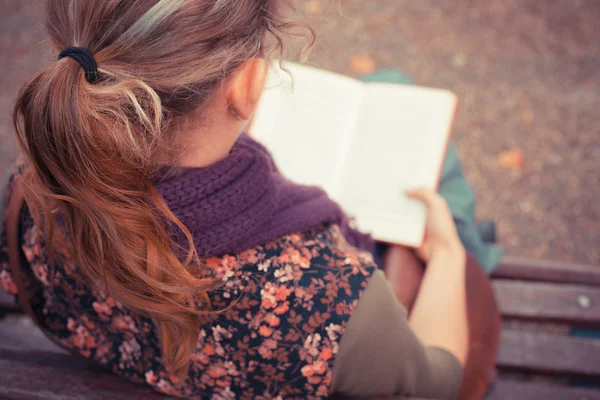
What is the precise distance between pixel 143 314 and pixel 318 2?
220 cm

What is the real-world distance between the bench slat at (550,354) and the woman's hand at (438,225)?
14.5 inches

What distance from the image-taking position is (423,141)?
4.21ft

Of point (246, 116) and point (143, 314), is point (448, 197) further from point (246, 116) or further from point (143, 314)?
point (143, 314)

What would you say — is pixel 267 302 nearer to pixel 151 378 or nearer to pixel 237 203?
pixel 237 203

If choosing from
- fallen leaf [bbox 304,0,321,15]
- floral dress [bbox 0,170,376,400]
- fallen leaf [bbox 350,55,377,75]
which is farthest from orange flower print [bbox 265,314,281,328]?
fallen leaf [bbox 304,0,321,15]

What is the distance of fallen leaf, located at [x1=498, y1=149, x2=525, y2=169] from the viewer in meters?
2.20

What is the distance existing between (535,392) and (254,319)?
0.87m

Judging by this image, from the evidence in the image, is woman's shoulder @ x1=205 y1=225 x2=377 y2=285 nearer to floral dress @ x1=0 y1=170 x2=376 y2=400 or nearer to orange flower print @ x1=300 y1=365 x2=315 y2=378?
floral dress @ x1=0 y1=170 x2=376 y2=400

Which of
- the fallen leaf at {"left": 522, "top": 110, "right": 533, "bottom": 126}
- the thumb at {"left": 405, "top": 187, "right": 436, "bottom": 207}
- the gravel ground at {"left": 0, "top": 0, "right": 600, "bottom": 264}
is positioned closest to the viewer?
the thumb at {"left": 405, "top": 187, "right": 436, "bottom": 207}

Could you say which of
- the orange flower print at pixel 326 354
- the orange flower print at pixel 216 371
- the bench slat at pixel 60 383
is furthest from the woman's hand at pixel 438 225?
the bench slat at pixel 60 383

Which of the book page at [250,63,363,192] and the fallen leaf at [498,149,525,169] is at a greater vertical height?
the book page at [250,63,363,192]

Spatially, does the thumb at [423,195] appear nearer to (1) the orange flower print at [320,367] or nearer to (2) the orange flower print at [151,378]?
(1) the orange flower print at [320,367]

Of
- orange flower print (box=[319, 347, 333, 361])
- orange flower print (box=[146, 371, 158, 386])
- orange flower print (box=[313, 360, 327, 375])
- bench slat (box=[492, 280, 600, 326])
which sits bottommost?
bench slat (box=[492, 280, 600, 326])

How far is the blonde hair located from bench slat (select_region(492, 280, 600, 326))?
1017 millimetres
